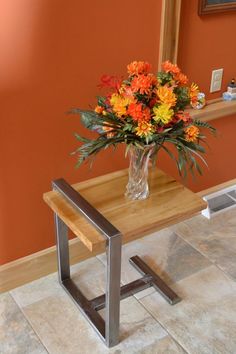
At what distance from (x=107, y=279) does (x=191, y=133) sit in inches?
22.1

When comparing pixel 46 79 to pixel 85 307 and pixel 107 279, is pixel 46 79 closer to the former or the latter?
pixel 107 279

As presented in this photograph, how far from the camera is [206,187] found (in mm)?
2516

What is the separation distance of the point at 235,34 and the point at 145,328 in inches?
54.9

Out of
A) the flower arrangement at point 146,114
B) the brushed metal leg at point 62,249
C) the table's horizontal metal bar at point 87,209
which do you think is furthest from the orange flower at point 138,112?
the brushed metal leg at point 62,249

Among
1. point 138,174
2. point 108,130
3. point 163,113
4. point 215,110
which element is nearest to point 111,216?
point 138,174

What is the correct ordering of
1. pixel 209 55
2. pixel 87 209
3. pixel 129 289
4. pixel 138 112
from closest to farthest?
pixel 138 112, pixel 87 209, pixel 129 289, pixel 209 55

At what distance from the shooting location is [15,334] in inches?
69.0

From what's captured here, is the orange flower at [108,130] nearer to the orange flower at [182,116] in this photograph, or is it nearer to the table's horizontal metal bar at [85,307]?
the orange flower at [182,116]

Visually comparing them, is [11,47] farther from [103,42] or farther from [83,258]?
[83,258]

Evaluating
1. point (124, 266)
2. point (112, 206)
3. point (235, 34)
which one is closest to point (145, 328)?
point (124, 266)

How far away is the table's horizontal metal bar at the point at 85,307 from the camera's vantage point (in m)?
1.76

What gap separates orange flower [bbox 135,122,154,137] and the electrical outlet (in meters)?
0.91

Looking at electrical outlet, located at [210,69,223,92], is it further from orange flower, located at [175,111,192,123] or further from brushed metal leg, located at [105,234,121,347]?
brushed metal leg, located at [105,234,121,347]

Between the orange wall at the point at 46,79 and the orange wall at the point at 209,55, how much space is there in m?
0.18
